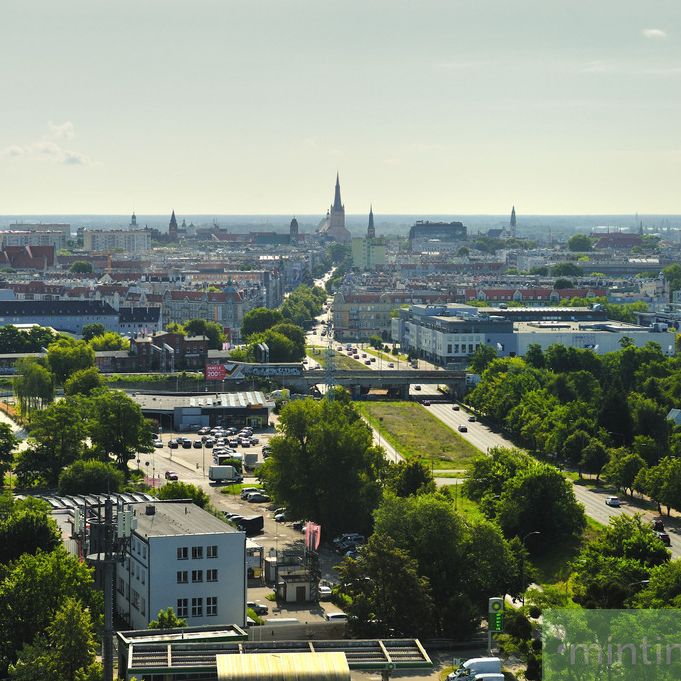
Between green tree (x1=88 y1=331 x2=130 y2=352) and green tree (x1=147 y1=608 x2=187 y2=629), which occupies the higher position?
green tree (x1=147 y1=608 x2=187 y2=629)

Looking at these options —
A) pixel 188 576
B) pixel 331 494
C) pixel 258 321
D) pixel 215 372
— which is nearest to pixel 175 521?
pixel 188 576

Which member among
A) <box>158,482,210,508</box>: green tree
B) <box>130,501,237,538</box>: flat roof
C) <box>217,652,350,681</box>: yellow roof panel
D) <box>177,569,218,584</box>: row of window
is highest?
<box>217,652,350,681</box>: yellow roof panel

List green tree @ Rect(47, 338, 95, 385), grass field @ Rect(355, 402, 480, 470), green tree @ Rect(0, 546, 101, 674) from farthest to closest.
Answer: green tree @ Rect(47, 338, 95, 385) → grass field @ Rect(355, 402, 480, 470) → green tree @ Rect(0, 546, 101, 674)

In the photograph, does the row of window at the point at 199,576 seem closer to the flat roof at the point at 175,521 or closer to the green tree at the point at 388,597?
the flat roof at the point at 175,521

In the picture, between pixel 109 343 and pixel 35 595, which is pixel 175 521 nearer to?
pixel 35 595

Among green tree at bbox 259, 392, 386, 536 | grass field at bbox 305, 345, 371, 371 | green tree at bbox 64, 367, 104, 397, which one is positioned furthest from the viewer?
grass field at bbox 305, 345, 371, 371

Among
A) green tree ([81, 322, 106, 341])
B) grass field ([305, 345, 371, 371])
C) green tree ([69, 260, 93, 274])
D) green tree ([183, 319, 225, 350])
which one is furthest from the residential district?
green tree ([69, 260, 93, 274])

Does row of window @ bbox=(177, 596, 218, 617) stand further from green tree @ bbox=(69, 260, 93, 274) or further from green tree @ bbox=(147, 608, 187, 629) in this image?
green tree @ bbox=(69, 260, 93, 274)

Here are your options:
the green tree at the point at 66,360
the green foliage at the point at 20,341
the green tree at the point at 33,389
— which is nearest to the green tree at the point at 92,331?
the green foliage at the point at 20,341
